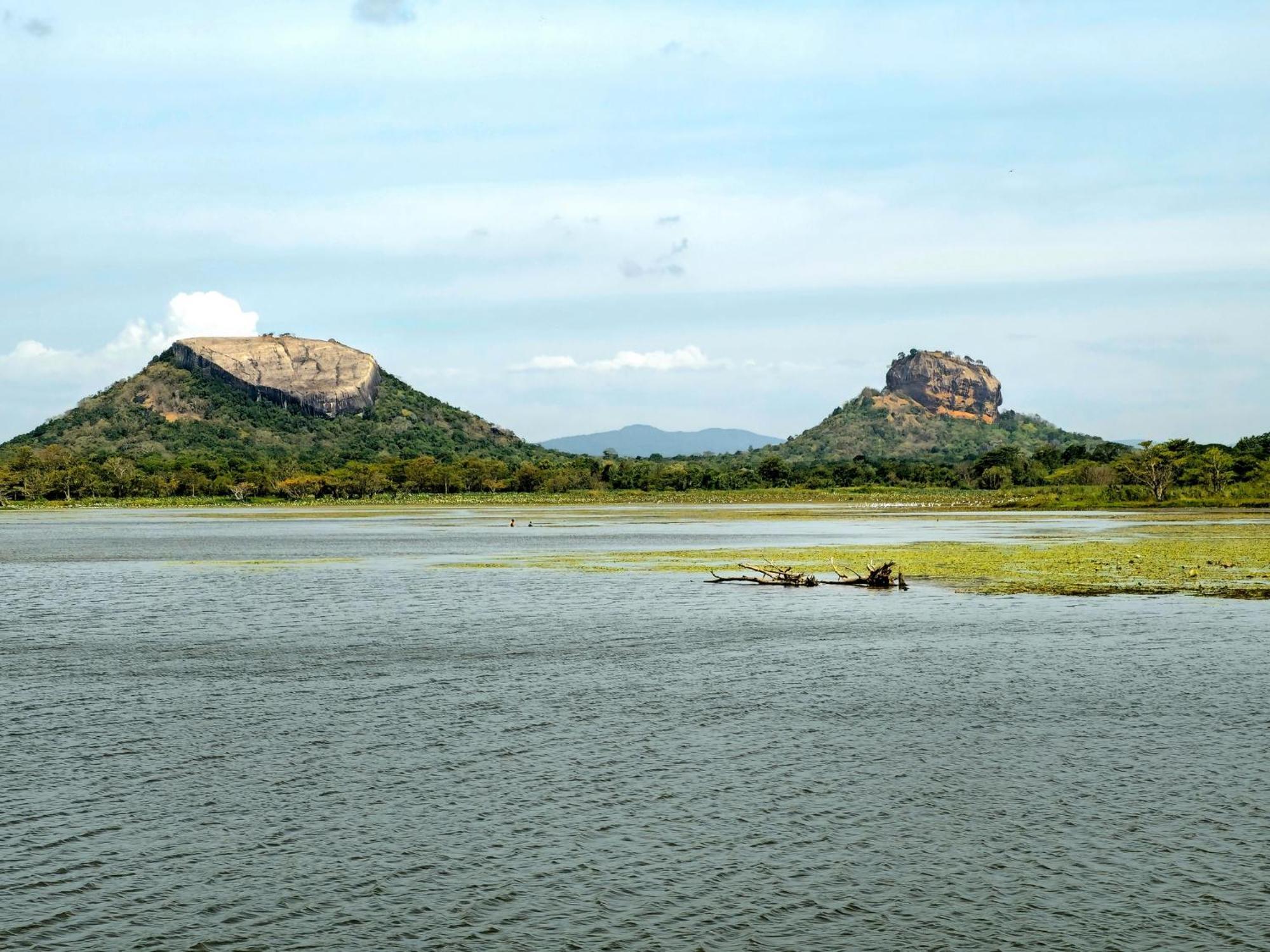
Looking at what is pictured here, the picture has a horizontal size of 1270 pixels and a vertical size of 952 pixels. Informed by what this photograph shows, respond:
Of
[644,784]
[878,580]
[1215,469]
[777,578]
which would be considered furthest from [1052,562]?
[1215,469]

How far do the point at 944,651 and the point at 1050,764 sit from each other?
1353cm

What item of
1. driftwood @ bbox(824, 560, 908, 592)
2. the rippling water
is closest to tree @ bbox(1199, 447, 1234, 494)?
driftwood @ bbox(824, 560, 908, 592)

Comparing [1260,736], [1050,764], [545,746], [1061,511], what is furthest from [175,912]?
[1061,511]

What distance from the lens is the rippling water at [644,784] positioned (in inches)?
606

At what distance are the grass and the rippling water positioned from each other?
9.37 m

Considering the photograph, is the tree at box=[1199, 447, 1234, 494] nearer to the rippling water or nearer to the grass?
the grass

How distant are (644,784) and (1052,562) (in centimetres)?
4978

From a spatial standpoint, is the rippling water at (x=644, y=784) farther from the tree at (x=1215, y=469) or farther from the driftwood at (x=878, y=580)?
the tree at (x=1215, y=469)

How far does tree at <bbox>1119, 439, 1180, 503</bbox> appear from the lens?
514ft

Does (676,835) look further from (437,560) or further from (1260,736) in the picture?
(437,560)

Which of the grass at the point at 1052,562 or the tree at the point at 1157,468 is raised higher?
the tree at the point at 1157,468

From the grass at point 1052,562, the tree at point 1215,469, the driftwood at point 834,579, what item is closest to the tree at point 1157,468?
the tree at point 1215,469

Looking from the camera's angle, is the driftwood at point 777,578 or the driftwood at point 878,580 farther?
the driftwood at point 777,578

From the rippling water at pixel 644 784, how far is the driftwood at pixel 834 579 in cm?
1113
